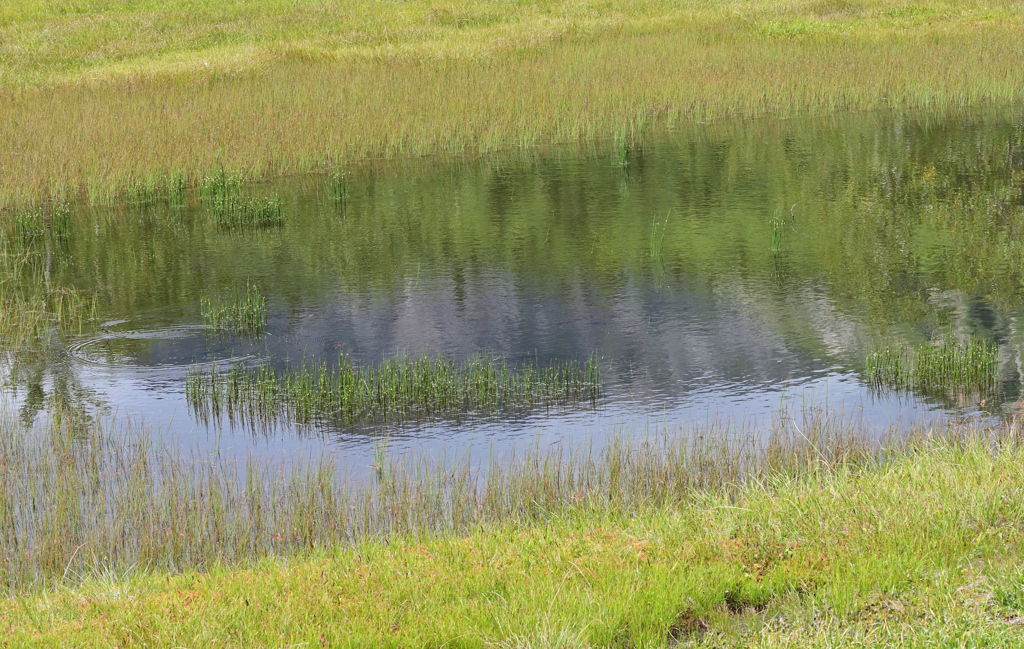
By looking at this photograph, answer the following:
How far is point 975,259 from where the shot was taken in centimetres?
1200

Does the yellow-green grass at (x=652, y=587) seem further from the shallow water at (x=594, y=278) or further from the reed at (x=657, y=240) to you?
the reed at (x=657, y=240)

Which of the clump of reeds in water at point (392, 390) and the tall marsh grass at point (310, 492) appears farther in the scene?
the clump of reeds in water at point (392, 390)

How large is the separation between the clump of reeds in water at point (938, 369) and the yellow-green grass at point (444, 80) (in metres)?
11.0

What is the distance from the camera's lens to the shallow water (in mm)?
8289

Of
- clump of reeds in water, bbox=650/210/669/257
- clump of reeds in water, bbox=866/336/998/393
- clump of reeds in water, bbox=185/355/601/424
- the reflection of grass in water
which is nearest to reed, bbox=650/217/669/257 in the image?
clump of reeds in water, bbox=650/210/669/257

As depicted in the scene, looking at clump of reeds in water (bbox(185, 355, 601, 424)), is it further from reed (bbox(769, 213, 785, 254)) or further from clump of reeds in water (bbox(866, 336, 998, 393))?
reed (bbox(769, 213, 785, 254))

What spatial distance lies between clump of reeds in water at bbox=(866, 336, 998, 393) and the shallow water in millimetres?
163

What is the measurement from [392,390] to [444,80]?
1546 cm

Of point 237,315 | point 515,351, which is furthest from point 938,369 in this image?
point 237,315

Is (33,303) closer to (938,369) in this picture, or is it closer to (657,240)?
(657,240)

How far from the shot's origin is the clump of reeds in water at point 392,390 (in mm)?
8164

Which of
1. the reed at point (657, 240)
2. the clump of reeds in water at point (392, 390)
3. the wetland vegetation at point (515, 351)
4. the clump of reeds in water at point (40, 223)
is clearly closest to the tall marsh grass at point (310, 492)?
the wetland vegetation at point (515, 351)

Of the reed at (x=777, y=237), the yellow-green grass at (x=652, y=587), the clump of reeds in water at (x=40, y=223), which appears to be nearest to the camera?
the yellow-green grass at (x=652, y=587)

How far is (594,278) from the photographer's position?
11891 mm
